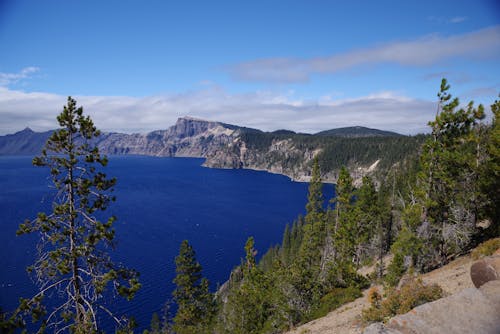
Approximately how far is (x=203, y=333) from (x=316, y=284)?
14.5m

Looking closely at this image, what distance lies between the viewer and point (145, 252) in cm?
8588

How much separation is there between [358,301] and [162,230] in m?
92.9

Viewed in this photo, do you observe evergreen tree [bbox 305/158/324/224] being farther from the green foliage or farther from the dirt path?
the dirt path

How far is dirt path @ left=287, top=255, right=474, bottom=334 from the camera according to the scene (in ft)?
53.0

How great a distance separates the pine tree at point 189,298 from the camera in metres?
34.1

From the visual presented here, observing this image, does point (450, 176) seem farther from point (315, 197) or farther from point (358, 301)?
point (315, 197)

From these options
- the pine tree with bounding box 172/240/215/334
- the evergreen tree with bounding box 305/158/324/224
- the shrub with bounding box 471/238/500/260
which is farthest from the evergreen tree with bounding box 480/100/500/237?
the pine tree with bounding box 172/240/215/334

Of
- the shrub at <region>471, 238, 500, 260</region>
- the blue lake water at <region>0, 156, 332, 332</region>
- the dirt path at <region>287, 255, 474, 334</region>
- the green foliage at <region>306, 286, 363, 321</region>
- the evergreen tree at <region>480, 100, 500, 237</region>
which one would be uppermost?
the evergreen tree at <region>480, 100, 500, 237</region>

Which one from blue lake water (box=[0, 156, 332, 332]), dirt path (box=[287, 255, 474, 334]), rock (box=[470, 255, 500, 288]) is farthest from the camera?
blue lake water (box=[0, 156, 332, 332])

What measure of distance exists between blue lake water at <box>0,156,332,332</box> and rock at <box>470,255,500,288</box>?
170 feet

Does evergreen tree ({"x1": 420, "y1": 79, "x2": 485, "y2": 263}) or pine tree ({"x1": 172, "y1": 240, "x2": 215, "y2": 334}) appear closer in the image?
evergreen tree ({"x1": 420, "y1": 79, "x2": 485, "y2": 263})

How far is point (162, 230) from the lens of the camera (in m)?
108

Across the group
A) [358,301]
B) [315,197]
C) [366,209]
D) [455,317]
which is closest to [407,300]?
[455,317]

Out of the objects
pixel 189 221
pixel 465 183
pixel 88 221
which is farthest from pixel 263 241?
pixel 88 221
